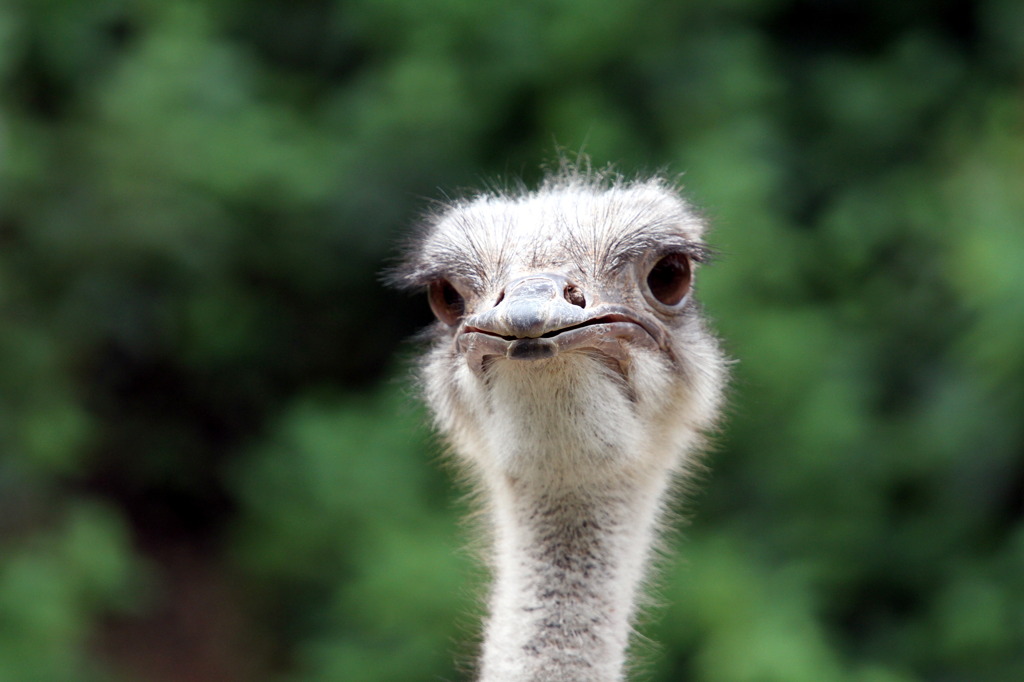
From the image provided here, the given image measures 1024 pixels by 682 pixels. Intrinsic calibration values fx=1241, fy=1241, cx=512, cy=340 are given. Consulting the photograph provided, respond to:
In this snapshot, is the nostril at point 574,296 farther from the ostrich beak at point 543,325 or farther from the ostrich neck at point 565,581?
the ostrich neck at point 565,581

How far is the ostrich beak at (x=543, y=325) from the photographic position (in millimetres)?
1389

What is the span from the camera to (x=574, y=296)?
1487 mm

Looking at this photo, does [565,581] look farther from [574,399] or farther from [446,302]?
[446,302]

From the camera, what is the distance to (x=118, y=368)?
13.8 feet

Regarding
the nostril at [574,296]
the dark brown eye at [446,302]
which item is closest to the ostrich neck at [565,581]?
the dark brown eye at [446,302]

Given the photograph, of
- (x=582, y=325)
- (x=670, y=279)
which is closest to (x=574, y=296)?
(x=582, y=325)

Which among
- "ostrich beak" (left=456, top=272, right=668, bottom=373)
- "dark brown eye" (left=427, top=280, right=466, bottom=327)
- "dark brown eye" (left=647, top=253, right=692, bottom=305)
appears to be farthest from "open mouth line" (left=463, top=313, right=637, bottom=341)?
"dark brown eye" (left=427, top=280, right=466, bottom=327)

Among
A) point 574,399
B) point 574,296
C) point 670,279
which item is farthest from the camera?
point 670,279

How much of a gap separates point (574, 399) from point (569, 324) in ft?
0.75

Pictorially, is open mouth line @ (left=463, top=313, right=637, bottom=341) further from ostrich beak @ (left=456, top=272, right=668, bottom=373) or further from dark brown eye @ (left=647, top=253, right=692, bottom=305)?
dark brown eye @ (left=647, top=253, right=692, bottom=305)

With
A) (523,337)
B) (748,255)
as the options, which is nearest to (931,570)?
(748,255)

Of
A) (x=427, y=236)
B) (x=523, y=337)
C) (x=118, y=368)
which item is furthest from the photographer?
(x=118, y=368)

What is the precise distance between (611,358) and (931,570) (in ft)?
6.49

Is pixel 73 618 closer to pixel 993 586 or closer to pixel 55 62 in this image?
pixel 55 62
